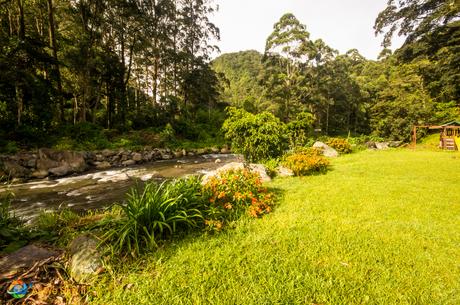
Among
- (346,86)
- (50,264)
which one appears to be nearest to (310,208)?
(50,264)

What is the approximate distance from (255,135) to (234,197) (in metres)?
4.83

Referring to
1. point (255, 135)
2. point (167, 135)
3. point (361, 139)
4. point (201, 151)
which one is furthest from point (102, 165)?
point (361, 139)

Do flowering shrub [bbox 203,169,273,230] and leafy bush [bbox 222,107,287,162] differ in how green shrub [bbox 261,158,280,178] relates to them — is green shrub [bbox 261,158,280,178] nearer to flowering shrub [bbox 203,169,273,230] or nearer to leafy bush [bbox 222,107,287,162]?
leafy bush [bbox 222,107,287,162]

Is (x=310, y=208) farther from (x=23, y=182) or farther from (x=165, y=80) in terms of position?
(x=165, y=80)

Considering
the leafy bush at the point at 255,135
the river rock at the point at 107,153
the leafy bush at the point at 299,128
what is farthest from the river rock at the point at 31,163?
the leafy bush at the point at 299,128

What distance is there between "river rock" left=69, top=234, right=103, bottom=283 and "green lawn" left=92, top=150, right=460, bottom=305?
0.77 ft

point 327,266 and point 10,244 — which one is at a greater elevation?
point 10,244

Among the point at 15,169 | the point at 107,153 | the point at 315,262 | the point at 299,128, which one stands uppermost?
the point at 299,128

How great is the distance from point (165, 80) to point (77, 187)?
2228 centimetres

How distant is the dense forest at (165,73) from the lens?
11.8 m

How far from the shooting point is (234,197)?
4250 millimetres

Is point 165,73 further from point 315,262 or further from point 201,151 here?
point 315,262

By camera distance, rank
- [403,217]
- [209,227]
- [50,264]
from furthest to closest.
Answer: [403,217] < [209,227] < [50,264]

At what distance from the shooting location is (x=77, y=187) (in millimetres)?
8219
